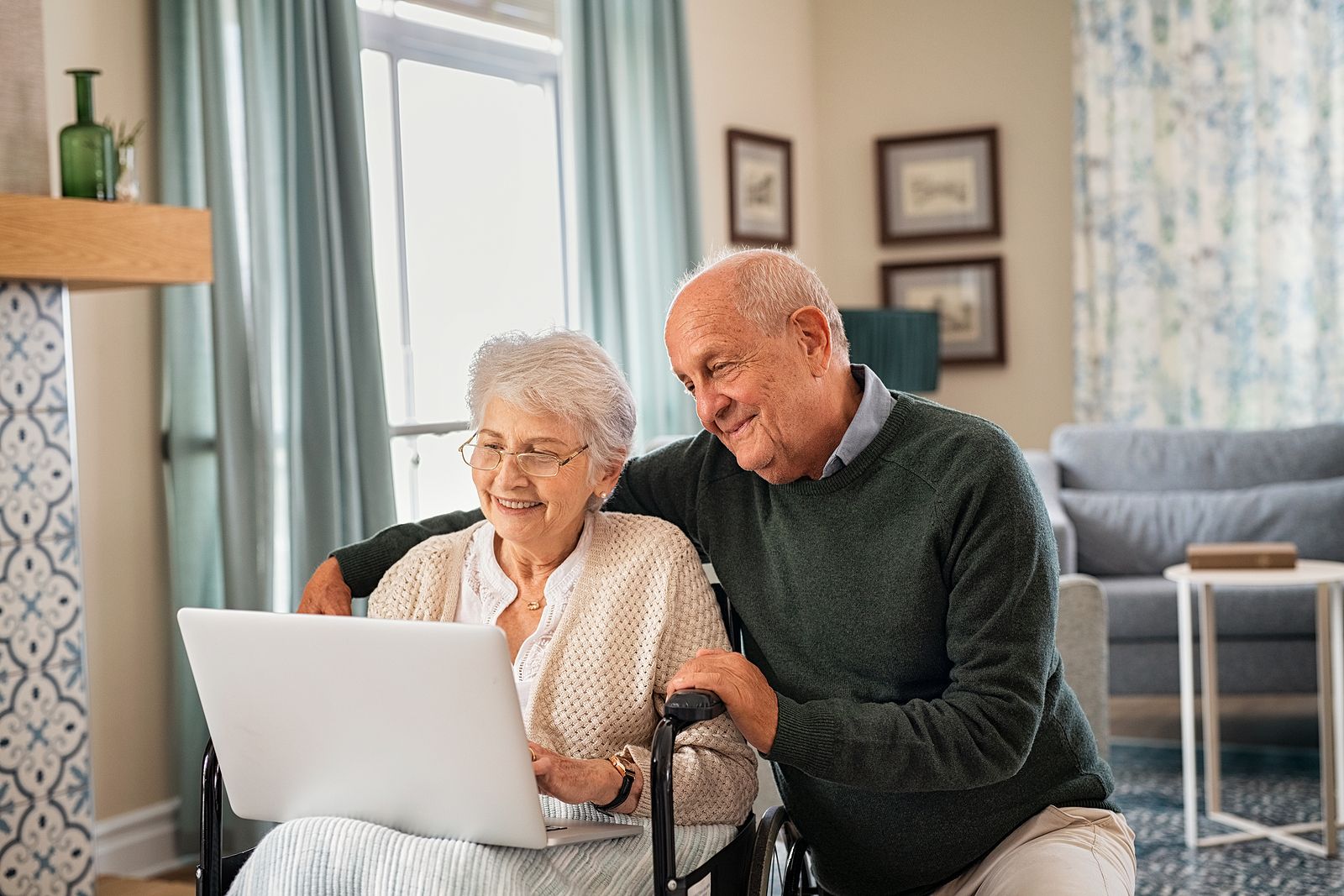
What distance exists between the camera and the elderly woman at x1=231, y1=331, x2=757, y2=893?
160 cm

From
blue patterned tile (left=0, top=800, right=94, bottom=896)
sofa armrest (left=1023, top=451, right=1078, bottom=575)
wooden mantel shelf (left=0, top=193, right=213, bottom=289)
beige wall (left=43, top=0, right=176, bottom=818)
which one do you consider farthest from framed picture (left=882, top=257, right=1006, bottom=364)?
blue patterned tile (left=0, top=800, right=94, bottom=896)

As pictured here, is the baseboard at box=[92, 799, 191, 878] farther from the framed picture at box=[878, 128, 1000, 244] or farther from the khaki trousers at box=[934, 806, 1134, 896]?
the framed picture at box=[878, 128, 1000, 244]

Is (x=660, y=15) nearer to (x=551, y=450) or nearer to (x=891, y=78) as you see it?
(x=891, y=78)

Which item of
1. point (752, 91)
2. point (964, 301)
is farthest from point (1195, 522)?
point (752, 91)

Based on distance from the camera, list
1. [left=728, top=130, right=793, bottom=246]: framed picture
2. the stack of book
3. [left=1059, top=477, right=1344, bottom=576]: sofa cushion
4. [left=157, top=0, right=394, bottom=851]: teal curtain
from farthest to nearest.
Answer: [left=728, top=130, right=793, bottom=246]: framed picture → [left=1059, top=477, right=1344, bottom=576]: sofa cushion → the stack of book → [left=157, top=0, right=394, bottom=851]: teal curtain

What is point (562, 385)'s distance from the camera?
1745mm

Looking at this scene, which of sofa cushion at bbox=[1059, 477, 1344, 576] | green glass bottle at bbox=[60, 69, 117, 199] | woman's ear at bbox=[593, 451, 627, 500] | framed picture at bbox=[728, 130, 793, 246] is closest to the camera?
woman's ear at bbox=[593, 451, 627, 500]

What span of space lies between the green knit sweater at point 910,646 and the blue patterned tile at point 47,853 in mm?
1542

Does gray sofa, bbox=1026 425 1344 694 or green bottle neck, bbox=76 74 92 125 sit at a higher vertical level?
green bottle neck, bbox=76 74 92 125

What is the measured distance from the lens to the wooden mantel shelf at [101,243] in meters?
2.45

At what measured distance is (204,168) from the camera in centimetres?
313

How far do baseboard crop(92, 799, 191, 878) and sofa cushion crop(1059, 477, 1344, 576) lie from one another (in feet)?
9.56

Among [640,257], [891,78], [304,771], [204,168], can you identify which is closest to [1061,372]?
[891,78]

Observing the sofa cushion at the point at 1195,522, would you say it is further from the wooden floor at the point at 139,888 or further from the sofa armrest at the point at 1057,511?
the wooden floor at the point at 139,888
